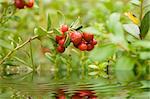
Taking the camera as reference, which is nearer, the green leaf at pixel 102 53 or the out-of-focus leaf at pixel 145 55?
the green leaf at pixel 102 53

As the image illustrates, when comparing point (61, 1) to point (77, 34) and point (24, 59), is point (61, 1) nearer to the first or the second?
point (24, 59)

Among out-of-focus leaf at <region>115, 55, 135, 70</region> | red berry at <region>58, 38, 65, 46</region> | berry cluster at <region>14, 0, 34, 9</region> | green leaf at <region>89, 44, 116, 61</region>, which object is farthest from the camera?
berry cluster at <region>14, 0, 34, 9</region>

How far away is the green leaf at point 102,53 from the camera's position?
6.11ft

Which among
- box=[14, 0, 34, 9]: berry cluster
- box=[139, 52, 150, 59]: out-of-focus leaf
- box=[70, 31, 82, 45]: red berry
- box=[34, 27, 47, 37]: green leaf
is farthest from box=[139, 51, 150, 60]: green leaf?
box=[14, 0, 34, 9]: berry cluster

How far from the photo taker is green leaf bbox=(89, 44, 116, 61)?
1861 millimetres

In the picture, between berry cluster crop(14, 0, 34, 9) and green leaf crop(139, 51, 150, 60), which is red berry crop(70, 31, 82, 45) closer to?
green leaf crop(139, 51, 150, 60)

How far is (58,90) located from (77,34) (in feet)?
1.35

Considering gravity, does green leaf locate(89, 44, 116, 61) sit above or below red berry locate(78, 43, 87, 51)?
below

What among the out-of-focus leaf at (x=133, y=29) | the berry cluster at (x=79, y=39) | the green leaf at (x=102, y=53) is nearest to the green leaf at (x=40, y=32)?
the berry cluster at (x=79, y=39)

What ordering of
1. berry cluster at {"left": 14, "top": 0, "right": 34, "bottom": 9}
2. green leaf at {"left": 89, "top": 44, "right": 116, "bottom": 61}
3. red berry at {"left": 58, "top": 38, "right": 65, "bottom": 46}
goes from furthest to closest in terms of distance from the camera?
berry cluster at {"left": 14, "top": 0, "right": 34, "bottom": 9} < red berry at {"left": 58, "top": 38, "right": 65, "bottom": 46} < green leaf at {"left": 89, "top": 44, "right": 116, "bottom": 61}

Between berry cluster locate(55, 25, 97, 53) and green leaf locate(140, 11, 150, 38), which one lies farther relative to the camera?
green leaf locate(140, 11, 150, 38)

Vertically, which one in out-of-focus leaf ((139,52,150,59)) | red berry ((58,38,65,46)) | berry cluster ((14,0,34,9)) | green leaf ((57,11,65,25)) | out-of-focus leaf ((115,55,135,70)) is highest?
berry cluster ((14,0,34,9))

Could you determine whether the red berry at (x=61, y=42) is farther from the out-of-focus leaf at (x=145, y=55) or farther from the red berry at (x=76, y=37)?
the out-of-focus leaf at (x=145, y=55)

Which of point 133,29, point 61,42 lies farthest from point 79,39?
point 133,29
